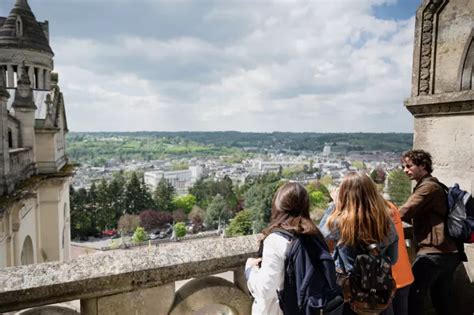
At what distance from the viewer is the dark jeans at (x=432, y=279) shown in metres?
3.15

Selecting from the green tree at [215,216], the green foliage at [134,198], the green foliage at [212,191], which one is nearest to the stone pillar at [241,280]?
the green tree at [215,216]

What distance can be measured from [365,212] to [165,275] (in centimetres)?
133

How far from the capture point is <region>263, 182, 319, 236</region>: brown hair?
212 centimetres

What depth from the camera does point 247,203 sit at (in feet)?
241

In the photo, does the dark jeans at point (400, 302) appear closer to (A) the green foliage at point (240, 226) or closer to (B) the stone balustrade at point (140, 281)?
(B) the stone balustrade at point (140, 281)

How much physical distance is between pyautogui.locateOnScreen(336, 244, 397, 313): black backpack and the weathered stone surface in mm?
773

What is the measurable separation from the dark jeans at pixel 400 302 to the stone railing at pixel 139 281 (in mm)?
1081

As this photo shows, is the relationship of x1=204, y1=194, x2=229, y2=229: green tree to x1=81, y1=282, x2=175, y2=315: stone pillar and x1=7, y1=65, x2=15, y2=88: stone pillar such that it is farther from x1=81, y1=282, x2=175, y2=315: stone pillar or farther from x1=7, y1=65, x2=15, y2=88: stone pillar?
x1=81, y1=282, x2=175, y2=315: stone pillar

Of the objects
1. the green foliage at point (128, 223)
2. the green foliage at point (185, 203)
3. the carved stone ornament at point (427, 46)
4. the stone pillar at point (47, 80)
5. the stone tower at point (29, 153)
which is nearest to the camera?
the carved stone ornament at point (427, 46)

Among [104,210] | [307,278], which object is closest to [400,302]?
[307,278]

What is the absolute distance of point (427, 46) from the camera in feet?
13.3

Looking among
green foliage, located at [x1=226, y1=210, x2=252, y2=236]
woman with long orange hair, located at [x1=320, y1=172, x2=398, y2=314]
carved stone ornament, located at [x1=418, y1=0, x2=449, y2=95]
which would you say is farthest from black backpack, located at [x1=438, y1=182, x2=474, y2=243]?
green foliage, located at [x1=226, y1=210, x2=252, y2=236]

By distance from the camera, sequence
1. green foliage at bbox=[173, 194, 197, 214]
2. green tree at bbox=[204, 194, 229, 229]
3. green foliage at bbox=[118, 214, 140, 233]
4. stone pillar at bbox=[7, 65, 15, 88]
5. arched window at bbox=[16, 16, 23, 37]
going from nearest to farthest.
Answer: arched window at bbox=[16, 16, 23, 37] < stone pillar at bbox=[7, 65, 15, 88] < green foliage at bbox=[118, 214, 140, 233] < green tree at bbox=[204, 194, 229, 229] < green foliage at bbox=[173, 194, 197, 214]

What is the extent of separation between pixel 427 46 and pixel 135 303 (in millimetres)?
3829
